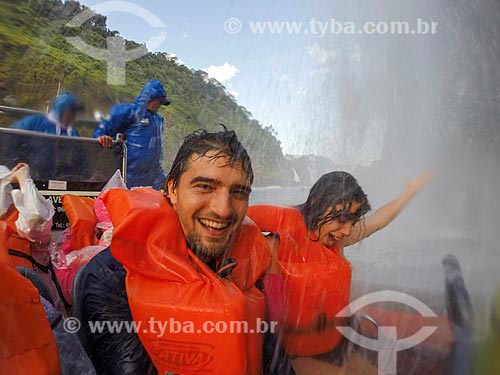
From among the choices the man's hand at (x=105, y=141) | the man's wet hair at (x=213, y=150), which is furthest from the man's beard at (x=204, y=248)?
the man's hand at (x=105, y=141)

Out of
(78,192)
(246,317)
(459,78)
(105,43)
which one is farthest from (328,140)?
(105,43)

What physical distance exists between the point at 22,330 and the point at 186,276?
495mm

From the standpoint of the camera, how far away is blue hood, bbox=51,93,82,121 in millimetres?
3860

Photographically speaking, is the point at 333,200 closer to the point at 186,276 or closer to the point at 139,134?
the point at 186,276

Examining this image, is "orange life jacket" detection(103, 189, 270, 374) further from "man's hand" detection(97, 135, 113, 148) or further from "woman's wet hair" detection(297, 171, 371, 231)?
"man's hand" detection(97, 135, 113, 148)

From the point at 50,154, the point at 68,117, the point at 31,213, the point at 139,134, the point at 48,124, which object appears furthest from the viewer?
the point at 139,134

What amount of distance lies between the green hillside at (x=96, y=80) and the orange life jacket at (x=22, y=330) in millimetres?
771

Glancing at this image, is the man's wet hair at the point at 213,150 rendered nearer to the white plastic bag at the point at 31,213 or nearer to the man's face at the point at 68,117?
the white plastic bag at the point at 31,213

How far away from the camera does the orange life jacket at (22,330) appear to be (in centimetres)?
131

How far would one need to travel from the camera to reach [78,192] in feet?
10.8

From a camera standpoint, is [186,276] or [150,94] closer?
[186,276]

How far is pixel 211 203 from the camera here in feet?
4.93

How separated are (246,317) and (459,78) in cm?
93

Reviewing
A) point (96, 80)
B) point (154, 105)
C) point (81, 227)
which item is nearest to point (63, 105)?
point (154, 105)
